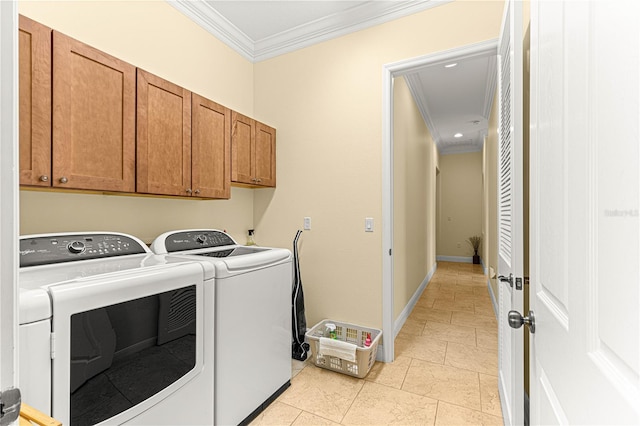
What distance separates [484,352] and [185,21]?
3.62 metres

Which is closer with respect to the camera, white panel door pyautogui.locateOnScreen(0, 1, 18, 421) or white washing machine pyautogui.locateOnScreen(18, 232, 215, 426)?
white panel door pyautogui.locateOnScreen(0, 1, 18, 421)

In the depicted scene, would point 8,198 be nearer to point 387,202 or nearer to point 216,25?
point 387,202

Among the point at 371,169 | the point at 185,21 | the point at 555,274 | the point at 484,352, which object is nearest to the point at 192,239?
the point at 371,169

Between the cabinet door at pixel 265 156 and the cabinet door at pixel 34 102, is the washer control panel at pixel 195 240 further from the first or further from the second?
the cabinet door at pixel 34 102

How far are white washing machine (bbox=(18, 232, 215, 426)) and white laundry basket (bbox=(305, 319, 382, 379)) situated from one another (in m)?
0.98

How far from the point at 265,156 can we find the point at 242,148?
0.95 feet

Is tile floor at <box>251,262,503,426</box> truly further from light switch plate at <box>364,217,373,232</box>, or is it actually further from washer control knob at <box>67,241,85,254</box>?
washer control knob at <box>67,241,85,254</box>

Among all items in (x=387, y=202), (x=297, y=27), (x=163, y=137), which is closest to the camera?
(x=163, y=137)

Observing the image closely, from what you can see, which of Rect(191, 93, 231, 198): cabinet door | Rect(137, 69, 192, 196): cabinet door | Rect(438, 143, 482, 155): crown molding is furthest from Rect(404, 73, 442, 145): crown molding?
Rect(137, 69, 192, 196): cabinet door

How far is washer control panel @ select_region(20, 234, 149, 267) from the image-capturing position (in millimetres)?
1386

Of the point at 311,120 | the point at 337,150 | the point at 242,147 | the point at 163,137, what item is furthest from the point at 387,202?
the point at 163,137

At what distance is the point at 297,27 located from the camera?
273 centimetres

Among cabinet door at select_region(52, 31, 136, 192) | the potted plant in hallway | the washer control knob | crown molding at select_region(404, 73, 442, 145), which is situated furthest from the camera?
the potted plant in hallway

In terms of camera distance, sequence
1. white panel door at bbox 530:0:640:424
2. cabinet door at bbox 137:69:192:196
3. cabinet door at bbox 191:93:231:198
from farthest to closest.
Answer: cabinet door at bbox 191:93:231:198, cabinet door at bbox 137:69:192:196, white panel door at bbox 530:0:640:424
